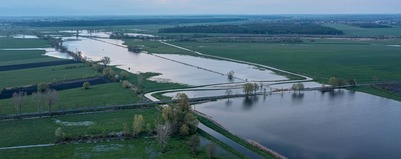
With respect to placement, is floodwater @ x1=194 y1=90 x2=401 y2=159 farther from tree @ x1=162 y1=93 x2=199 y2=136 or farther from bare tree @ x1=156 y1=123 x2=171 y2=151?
bare tree @ x1=156 y1=123 x2=171 y2=151

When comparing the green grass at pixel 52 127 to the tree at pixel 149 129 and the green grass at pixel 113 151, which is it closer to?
the green grass at pixel 113 151

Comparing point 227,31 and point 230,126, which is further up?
point 227,31

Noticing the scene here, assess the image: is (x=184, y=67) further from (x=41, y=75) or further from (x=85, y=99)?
(x=85, y=99)

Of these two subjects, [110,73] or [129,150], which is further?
[110,73]

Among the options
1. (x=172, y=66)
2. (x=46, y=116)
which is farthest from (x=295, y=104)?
(x=172, y=66)

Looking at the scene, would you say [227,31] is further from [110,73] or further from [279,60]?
[110,73]

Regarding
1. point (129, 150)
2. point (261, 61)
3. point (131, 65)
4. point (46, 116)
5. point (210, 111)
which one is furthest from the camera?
point (261, 61)

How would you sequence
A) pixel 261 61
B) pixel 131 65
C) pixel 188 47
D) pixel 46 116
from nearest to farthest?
pixel 46 116 < pixel 131 65 < pixel 261 61 < pixel 188 47
